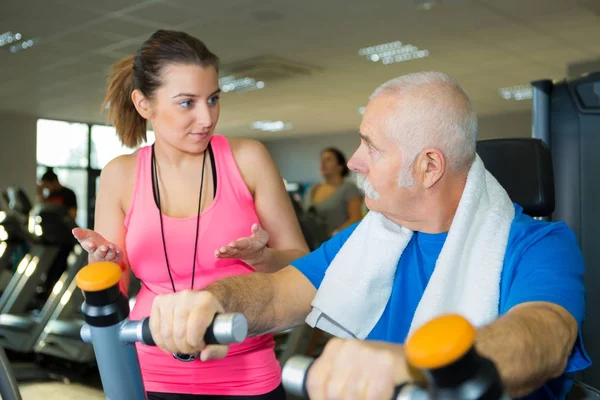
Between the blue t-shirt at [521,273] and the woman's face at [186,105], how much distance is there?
385mm

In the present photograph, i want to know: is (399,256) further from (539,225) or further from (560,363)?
(560,363)

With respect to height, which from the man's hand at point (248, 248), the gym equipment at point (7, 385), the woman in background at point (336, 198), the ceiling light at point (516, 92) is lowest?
the ceiling light at point (516, 92)

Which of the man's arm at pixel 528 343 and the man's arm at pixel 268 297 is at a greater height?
the man's arm at pixel 528 343

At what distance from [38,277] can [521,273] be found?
4.94m

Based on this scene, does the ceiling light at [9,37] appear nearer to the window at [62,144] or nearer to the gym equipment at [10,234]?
the gym equipment at [10,234]

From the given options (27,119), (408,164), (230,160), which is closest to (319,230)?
(230,160)

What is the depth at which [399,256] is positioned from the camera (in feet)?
4.11

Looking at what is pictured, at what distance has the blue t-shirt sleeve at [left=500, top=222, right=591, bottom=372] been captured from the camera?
3.11 ft

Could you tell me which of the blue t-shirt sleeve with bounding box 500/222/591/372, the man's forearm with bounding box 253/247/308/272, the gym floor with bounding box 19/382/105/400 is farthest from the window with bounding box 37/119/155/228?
the blue t-shirt sleeve with bounding box 500/222/591/372

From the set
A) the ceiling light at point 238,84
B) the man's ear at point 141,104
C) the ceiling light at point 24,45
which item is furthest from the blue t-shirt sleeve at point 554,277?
the ceiling light at point 238,84

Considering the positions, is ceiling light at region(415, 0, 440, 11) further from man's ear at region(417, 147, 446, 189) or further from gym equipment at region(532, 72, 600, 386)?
man's ear at region(417, 147, 446, 189)

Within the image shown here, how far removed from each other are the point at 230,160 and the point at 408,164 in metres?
0.50

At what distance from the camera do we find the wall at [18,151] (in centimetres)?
1166

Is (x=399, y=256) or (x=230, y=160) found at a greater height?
(x=230, y=160)
